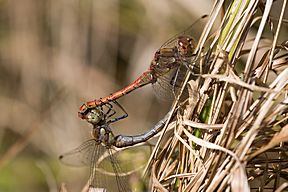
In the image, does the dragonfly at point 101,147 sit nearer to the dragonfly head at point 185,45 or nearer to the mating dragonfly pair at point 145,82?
the mating dragonfly pair at point 145,82

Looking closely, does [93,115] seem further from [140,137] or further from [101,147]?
[140,137]

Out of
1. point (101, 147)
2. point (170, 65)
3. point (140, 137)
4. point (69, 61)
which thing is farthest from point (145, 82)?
point (69, 61)

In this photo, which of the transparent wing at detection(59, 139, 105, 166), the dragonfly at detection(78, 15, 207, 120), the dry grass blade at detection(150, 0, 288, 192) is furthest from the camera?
the transparent wing at detection(59, 139, 105, 166)

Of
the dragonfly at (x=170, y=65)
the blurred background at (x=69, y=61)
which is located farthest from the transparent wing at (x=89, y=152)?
the blurred background at (x=69, y=61)

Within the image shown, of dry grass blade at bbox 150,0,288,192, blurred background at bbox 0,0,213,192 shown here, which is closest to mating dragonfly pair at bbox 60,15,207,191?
dry grass blade at bbox 150,0,288,192

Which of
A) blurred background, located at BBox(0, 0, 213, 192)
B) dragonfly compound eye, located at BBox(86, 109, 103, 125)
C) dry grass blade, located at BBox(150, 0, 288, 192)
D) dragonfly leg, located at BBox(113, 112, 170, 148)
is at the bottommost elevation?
dry grass blade, located at BBox(150, 0, 288, 192)

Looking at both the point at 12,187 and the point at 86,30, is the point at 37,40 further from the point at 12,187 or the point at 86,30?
the point at 12,187

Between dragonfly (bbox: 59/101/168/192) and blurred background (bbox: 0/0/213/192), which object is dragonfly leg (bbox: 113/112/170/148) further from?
blurred background (bbox: 0/0/213/192)
